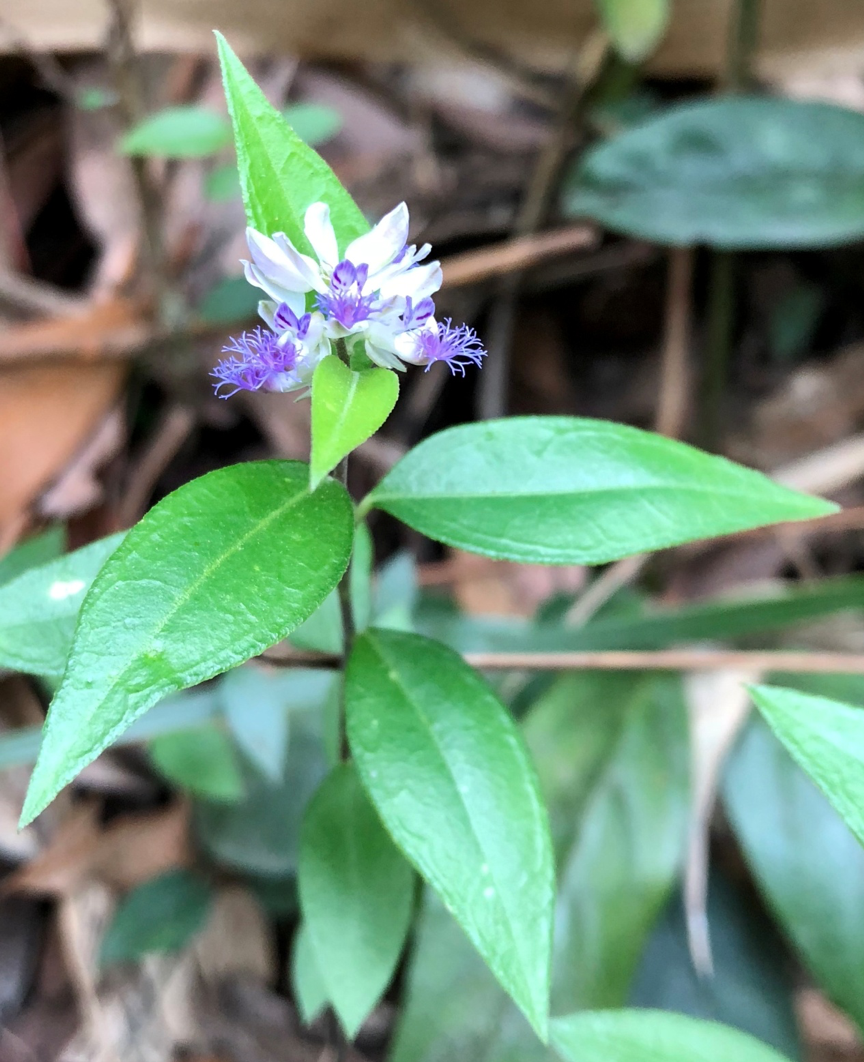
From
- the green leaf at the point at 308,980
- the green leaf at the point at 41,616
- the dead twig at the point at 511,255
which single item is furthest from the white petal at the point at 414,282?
the dead twig at the point at 511,255

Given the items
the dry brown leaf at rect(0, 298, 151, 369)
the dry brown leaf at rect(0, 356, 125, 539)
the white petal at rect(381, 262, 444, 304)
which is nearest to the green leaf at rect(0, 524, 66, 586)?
the dry brown leaf at rect(0, 356, 125, 539)

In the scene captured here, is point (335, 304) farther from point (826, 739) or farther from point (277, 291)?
point (826, 739)

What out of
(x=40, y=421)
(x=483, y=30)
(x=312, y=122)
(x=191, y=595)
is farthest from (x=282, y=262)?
(x=483, y=30)

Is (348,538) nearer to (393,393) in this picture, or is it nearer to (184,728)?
(393,393)

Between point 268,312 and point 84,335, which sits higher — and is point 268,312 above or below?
above

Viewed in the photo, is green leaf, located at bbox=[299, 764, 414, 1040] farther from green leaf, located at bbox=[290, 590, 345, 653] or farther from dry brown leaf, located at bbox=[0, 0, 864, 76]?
dry brown leaf, located at bbox=[0, 0, 864, 76]

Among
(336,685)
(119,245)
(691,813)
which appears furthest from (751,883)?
(119,245)

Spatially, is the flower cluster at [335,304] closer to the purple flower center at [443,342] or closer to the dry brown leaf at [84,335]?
the purple flower center at [443,342]
